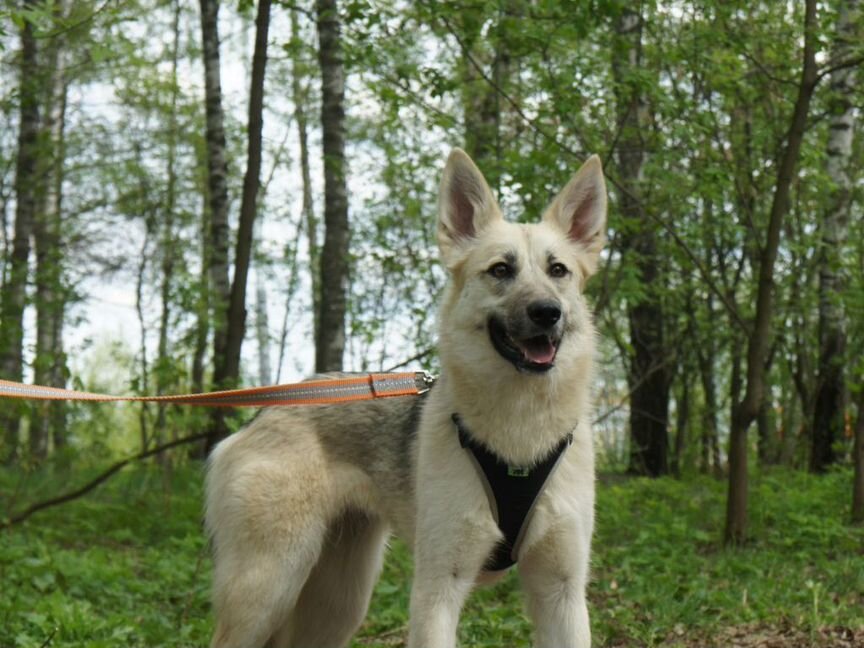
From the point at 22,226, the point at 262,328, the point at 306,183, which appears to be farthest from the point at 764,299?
the point at 262,328

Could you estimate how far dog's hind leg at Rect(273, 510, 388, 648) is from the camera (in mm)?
4984

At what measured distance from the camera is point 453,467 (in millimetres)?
4027

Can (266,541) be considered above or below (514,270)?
below

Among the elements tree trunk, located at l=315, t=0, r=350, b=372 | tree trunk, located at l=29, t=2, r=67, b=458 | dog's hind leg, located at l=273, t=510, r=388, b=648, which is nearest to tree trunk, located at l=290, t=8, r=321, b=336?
tree trunk, located at l=29, t=2, r=67, b=458

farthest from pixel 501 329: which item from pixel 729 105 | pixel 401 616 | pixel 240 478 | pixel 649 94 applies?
pixel 729 105

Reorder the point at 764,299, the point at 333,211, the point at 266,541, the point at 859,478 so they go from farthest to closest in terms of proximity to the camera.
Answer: the point at 333,211
the point at 859,478
the point at 764,299
the point at 266,541

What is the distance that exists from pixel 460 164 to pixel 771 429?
50.1 ft

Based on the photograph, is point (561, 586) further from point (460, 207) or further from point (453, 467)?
point (460, 207)

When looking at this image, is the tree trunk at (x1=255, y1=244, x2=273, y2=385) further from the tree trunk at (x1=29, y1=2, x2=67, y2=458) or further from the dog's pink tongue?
the dog's pink tongue

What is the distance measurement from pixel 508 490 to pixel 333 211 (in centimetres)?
744

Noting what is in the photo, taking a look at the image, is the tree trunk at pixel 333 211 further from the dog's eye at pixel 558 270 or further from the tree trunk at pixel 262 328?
the tree trunk at pixel 262 328

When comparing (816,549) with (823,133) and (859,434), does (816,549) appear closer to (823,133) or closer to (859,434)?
(859,434)

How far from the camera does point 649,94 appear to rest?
804cm

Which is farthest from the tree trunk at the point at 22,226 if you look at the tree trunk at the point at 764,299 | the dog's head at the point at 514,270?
the dog's head at the point at 514,270
